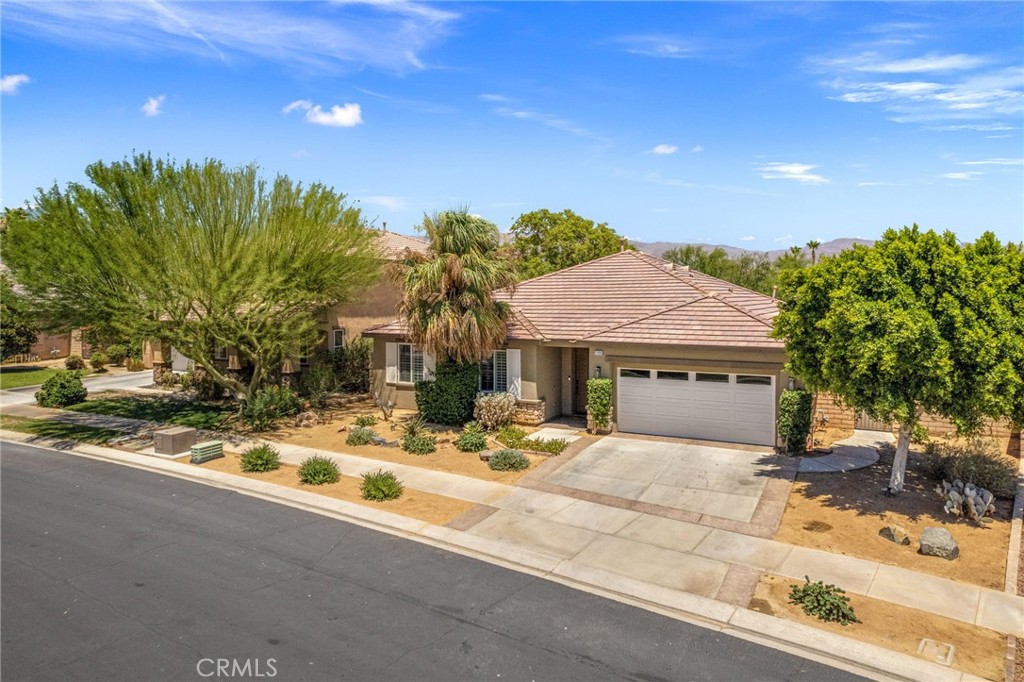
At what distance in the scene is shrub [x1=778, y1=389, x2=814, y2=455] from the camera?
16.9 meters

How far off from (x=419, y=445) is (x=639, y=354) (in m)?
7.09

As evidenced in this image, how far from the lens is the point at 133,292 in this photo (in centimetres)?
1936

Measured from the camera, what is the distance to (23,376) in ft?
114

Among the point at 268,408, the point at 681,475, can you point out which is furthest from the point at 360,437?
the point at 681,475

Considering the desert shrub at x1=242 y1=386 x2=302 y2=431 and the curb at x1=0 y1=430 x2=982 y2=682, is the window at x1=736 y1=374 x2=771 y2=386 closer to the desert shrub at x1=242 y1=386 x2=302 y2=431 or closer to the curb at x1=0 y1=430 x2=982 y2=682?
the curb at x1=0 y1=430 x2=982 y2=682

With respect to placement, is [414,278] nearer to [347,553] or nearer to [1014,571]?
[347,553]

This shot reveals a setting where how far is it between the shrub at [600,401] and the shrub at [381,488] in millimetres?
7213

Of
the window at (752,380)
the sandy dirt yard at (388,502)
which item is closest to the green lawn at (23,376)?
the sandy dirt yard at (388,502)

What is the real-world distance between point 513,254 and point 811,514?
12.1m

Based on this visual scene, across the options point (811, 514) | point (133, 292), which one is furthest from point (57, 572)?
point (811, 514)

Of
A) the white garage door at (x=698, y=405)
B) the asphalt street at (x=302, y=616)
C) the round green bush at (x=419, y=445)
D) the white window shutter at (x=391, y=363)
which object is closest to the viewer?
the asphalt street at (x=302, y=616)

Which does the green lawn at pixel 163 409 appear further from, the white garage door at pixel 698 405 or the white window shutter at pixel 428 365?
the white garage door at pixel 698 405

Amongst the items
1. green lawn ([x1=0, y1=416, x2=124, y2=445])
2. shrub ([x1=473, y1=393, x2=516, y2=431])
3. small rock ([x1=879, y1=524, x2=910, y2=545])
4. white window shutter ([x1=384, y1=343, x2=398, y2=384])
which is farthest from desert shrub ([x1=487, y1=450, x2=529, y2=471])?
green lawn ([x1=0, y1=416, x2=124, y2=445])

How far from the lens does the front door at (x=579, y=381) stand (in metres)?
22.6
